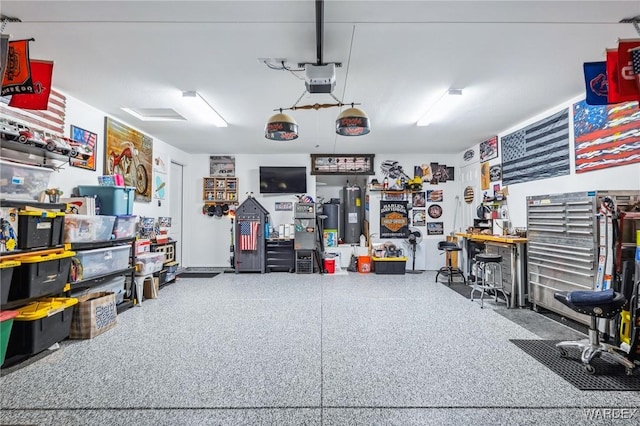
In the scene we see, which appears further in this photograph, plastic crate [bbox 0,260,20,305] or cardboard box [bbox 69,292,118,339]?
cardboard box [bbox 69,292,118,339]

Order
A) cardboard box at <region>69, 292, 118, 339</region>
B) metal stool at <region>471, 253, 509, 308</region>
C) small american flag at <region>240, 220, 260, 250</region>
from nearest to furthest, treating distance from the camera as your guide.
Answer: cardboard box at <region>69, 292, 118, 339</region>, metal stool at <region>471, 253, 509, 308</region>, small american flag at <region>240, 220, 260, 250</region>

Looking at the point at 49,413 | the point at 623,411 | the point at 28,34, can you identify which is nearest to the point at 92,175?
the point at 28,34

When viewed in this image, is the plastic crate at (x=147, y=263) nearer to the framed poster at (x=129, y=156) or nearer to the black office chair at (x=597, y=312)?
the framed poster at (x=129, y=156)

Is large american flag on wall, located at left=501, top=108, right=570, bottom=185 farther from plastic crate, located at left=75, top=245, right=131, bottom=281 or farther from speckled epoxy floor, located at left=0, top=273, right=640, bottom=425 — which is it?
plastic crate, located at left=75, top=245, right=131, bottom=281

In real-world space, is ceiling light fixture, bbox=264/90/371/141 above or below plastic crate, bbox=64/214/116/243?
above

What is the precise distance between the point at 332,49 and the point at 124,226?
11.9 ft

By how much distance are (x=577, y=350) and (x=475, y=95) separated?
3.17 m

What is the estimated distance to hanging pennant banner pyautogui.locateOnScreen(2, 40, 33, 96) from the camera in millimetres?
2387

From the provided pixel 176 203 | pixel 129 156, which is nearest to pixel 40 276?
pixel 129 156

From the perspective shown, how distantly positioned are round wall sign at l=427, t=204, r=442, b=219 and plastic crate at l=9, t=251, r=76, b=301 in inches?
281

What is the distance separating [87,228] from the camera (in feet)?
11.7

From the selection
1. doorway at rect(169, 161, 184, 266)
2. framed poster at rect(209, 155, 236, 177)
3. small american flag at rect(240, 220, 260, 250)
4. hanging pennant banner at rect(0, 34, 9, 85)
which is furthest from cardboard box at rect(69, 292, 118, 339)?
framed poster at rect(209, 155, 236, 177)

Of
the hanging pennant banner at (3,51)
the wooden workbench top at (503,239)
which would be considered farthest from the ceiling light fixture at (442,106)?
the hanging pennant banner at (3,51)

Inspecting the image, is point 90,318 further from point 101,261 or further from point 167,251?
point 167,251
